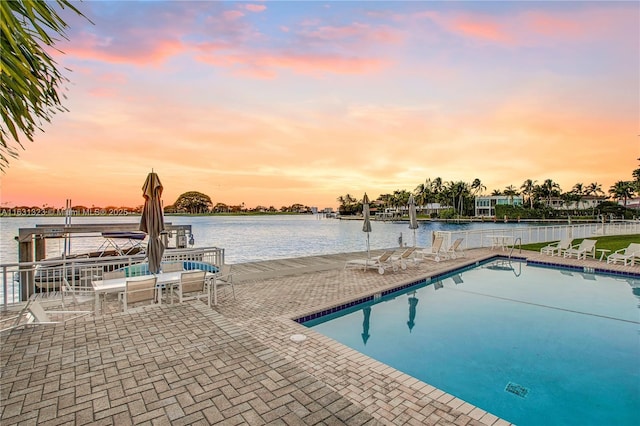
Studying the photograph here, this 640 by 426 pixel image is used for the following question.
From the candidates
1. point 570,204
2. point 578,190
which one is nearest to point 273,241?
point 570,204

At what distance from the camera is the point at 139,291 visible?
5242 millimetres

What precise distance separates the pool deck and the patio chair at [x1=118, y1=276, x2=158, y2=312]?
0.89 ft

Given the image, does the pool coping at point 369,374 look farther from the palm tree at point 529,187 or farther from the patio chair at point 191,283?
the palm tree at point 529,187

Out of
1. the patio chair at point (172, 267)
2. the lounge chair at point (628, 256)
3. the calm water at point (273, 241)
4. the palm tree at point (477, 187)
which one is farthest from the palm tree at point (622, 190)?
the patio chair at point (172, 267)

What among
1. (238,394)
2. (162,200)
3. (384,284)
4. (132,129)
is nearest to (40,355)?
(238,394)

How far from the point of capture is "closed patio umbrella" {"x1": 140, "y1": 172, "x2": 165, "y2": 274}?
593cm

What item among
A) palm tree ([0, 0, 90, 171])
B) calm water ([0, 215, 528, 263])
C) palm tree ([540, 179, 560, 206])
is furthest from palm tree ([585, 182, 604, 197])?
palm tree ([0, 0, 90, 171])

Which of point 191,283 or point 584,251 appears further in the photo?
point 584,251

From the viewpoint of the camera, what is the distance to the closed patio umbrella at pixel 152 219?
19.5ft

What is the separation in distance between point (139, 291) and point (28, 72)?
4602 millimetres

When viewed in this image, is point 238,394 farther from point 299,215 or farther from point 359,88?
point 299,215

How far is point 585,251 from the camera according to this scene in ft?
39.9

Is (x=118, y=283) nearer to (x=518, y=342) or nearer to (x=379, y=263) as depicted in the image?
(x=379, y=263)

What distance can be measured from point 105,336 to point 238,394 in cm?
260
